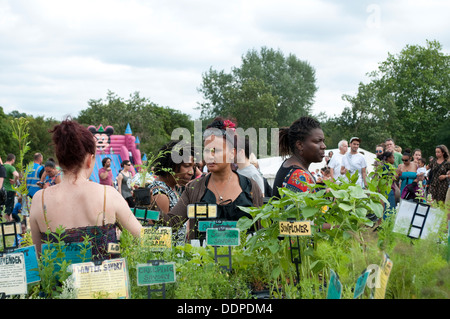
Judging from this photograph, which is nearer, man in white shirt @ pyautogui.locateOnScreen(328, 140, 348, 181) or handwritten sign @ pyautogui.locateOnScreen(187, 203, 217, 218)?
handwritten sign @ pyautogui.locateOnScreen(187, 203, 217, 218)

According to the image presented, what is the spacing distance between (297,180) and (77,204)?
1.43 meters

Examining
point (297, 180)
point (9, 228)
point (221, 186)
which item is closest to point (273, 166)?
point (221, 186)

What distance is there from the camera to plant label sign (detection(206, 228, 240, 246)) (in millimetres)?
2012

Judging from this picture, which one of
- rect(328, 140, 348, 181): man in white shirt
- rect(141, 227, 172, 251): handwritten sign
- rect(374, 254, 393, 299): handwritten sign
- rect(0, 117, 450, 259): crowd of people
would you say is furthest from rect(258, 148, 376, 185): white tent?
rect(374, 254, 393, 299): handwritten sign

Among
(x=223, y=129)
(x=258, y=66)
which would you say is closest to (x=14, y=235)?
(x=223, y=129)

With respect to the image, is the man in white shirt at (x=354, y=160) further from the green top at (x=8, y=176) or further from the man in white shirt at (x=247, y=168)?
the green top at (x=8, y=176)

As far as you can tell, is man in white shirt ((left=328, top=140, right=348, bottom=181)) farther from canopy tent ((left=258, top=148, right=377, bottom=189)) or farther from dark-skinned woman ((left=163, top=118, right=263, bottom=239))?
dark-skinned woman ((left=163, top=118, right=263, bottom=239))

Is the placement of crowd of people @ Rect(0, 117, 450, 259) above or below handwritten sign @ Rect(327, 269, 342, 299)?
above

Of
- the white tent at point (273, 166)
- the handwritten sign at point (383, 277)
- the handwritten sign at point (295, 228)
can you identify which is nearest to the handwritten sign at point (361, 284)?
the handwritten sign at point (383, 277)

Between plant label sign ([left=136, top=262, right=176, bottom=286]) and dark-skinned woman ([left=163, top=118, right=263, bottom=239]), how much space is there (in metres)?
1.57

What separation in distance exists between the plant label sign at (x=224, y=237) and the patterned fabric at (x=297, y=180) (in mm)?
1137

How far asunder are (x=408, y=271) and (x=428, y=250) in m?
0.13

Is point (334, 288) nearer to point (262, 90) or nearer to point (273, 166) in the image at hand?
point (273, 166)
